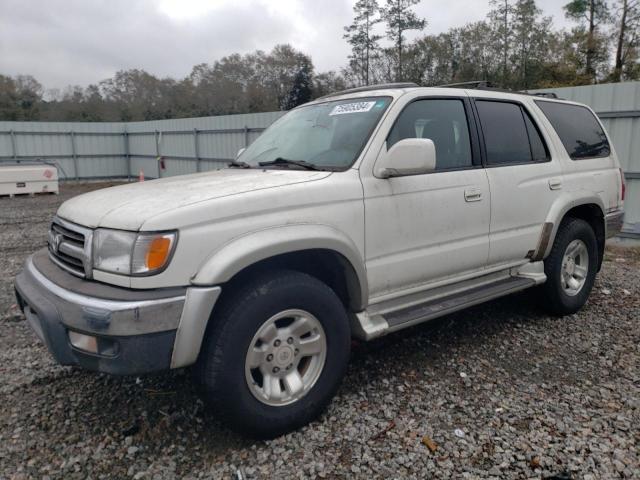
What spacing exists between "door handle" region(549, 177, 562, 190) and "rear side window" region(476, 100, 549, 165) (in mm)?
197

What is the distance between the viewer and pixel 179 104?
4159 cm

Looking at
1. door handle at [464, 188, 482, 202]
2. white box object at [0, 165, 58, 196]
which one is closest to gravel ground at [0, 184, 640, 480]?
door handle at [464, 188, 482, 202]

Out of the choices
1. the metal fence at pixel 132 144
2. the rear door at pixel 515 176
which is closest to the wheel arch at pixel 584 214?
the rear door at pixel 515 176

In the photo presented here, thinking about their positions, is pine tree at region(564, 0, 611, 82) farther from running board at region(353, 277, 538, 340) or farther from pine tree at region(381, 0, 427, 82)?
running board at region(353, 277, 538, 340)

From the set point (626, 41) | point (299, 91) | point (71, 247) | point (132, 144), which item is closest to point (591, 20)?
point (626, 41)

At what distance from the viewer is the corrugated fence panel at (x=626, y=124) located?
776 centimetres

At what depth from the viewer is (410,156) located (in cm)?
295

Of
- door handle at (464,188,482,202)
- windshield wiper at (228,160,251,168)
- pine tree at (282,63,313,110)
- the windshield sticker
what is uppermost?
pine tree at (282,63,313,110)

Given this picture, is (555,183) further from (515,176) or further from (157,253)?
(157,253)

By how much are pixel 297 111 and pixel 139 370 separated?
2531mm

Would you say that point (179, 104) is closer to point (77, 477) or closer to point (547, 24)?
point (547, 24)

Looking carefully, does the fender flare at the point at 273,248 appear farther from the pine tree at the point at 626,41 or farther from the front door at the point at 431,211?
the pine tree at the point at 626,41

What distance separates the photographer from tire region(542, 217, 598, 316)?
4418 mm

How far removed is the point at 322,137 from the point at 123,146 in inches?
840
